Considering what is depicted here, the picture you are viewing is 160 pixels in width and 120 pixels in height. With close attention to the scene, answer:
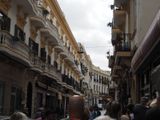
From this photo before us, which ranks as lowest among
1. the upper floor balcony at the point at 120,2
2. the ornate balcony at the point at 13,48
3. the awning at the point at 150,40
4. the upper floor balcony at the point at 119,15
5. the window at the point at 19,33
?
the awning at the point at 150,40

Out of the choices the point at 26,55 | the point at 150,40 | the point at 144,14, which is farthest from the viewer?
the point at 26,55

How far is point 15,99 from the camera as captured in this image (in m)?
26.2

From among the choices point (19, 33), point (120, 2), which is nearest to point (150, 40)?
point (19, 33)

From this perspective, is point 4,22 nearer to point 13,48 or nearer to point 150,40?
point 13,48

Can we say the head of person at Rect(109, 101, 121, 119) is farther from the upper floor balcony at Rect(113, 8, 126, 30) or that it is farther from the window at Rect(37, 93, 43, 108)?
the window at Rect(37, 93, 43, 108)

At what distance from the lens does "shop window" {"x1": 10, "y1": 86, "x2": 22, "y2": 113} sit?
2565 cm

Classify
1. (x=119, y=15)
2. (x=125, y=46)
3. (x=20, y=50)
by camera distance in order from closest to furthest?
(x=20, y=50) → (x=125, y=46) → (x=119, y=15)

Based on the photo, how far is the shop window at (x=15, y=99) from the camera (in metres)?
25.6

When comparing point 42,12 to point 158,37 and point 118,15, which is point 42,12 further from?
point 158,37

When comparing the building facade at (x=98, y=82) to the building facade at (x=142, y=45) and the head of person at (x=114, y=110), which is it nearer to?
the building facade at (x=142, y=45)

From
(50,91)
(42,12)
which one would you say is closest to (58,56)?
(50,91)

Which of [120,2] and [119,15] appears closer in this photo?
[120,2]

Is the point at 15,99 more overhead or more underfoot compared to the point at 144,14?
more underfoot

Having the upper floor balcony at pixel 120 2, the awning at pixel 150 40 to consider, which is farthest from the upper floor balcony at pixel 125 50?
the awning at pixel 150 40
